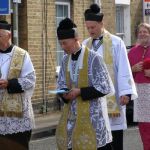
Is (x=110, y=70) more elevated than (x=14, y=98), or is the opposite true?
(x=110, y=70)

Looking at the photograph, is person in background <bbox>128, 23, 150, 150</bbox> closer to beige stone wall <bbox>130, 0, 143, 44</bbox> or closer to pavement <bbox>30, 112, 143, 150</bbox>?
pavement <bbox>30, 112, 143, 150</bbox>

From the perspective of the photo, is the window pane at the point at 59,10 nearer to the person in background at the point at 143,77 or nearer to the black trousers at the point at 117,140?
the person in background at the point at 143,77

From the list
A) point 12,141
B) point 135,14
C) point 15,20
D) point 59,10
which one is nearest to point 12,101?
point 12,141

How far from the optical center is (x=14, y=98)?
23.0 feet

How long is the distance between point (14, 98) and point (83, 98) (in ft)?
3.30

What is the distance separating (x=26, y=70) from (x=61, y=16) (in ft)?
33.7

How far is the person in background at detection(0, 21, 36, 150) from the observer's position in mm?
7004

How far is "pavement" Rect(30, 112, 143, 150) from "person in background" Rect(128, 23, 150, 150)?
2.33 meters

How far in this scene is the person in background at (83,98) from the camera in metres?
6.33

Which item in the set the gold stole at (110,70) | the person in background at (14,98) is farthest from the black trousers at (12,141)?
the gold stole at (110,70)

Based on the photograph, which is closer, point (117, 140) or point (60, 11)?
point (117, 140)

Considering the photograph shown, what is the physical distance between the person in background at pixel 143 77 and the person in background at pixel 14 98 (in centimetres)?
175

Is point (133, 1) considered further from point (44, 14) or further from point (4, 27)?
point (4, 27)

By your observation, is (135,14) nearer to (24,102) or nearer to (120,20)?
(120,20)
